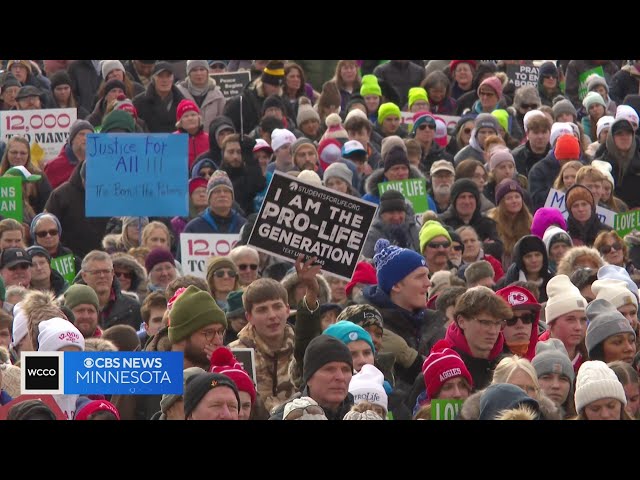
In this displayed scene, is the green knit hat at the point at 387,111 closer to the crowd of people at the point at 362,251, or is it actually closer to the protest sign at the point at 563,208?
the crowd of people at the point at 362,251

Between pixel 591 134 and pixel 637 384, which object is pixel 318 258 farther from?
pixel 591 134

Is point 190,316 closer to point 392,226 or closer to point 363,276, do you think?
point 363,276

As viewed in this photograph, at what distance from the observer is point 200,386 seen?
877cm

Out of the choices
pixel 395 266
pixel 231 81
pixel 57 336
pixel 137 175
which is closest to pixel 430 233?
pixel 137 175

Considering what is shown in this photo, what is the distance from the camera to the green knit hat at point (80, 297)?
1205cm

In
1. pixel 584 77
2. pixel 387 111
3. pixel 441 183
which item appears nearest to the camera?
pixel 441 183

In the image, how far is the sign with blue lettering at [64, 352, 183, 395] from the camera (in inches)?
372

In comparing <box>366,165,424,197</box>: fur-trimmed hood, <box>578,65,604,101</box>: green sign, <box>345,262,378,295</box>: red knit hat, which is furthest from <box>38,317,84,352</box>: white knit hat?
<box>578,65,604,101</box>: green sign

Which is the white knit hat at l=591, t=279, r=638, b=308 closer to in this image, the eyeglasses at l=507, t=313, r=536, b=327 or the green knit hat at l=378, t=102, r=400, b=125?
the eyeglasses at l=507, t=313, r=536, b=327

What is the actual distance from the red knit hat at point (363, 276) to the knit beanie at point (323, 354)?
117 inches

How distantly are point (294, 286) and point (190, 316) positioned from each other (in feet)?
7.20

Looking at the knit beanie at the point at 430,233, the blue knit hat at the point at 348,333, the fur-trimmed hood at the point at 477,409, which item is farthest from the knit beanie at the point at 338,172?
the fur-trimmed hood at the point at 477,409

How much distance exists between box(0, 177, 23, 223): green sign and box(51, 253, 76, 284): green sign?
2.96 ft

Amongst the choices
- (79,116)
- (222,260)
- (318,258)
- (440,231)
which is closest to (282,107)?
(79,116)
